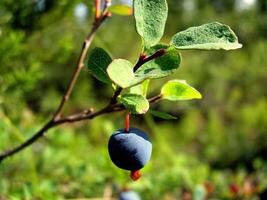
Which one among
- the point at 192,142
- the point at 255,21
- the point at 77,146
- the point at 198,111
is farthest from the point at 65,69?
the point at 77,146

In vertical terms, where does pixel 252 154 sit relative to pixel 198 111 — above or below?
above

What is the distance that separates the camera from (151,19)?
51cm

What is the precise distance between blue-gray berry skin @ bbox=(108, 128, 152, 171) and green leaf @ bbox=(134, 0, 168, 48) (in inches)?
3.3

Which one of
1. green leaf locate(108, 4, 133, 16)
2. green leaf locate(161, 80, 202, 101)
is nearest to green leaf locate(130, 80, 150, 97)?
green leaf locate(161, 80, 202, 101)

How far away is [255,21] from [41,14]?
49.4ft

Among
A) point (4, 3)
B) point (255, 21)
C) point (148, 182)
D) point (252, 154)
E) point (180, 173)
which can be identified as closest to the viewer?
point (4, 3)

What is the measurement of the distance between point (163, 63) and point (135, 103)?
0.14ft

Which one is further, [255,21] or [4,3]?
[255,21]

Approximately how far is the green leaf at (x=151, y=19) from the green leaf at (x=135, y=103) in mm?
47

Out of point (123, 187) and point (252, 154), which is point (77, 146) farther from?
point (252, 154)

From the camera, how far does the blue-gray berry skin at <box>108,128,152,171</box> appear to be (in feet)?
1.70

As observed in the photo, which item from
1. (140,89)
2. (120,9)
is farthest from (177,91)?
(120,9)

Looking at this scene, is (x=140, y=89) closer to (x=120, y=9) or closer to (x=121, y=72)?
(x=121, y=72)

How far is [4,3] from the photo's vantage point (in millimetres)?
1148
